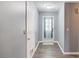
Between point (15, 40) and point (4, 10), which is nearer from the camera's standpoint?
point (4, 10)

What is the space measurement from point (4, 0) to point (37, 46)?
9.31ft

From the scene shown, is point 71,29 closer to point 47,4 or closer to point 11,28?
point 47,4

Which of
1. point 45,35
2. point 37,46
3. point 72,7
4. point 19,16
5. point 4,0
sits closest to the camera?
point 4,0

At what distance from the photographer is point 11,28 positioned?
4.82 ft

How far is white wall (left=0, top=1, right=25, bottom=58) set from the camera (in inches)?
52.8

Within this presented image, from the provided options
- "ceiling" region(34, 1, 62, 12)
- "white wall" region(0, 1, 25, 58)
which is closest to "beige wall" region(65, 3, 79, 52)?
"ceiling" region(34, 1, 62, 12)

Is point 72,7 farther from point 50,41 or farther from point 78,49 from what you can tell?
point 50,41

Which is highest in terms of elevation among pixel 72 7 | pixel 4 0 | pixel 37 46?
pixel 72 7

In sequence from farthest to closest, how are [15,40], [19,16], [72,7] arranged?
[72,7], [19,16], [15,40]

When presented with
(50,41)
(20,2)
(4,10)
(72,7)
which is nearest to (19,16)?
(20,2)

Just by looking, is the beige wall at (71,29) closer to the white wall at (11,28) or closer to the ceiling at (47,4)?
the ceiling at (47,4)

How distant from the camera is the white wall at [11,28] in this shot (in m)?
1.34

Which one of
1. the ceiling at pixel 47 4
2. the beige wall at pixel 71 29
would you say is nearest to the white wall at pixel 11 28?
the ceiling at pixel 47 4

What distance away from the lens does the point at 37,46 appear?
405 centimetres
